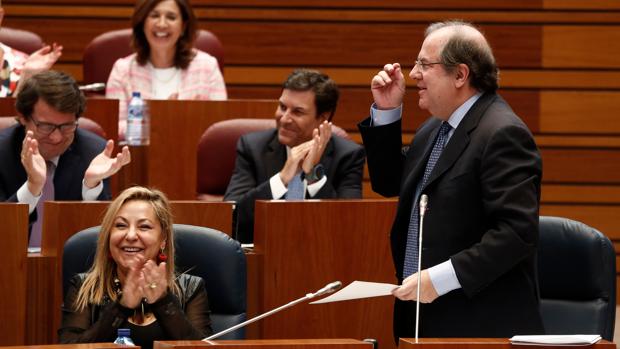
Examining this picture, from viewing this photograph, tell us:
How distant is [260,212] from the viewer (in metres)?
3.14

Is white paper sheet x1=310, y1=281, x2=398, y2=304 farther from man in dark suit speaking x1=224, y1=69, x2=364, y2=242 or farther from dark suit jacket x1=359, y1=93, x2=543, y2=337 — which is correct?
man in dark suit speaking x1=224, y1=69, x2=364, y2=242

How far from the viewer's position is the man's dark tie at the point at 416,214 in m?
2.48

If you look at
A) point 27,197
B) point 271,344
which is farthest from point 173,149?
point 271,344

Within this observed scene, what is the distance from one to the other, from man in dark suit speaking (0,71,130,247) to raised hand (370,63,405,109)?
113 centimetres

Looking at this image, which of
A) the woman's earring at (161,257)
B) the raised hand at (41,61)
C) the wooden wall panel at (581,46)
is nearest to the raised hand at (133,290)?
the woman's earring at (161,257)

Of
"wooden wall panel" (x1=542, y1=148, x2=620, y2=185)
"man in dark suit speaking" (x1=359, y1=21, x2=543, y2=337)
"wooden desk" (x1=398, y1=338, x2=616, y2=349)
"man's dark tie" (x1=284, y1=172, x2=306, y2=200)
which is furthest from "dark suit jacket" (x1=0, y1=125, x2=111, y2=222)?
A: "wooden wall panel" (x1=542, y1=148, x2=620, y2=185)

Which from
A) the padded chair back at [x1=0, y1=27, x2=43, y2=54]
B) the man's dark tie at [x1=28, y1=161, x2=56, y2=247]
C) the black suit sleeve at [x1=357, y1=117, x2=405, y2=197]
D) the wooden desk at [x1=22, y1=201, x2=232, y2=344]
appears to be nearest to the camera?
the black suit sleeve at [x1=357, y1=117, x2=405, y2=197]

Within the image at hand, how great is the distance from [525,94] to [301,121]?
1.81 meters

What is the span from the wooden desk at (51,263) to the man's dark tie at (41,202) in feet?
1.22

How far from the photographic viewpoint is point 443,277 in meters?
2.30

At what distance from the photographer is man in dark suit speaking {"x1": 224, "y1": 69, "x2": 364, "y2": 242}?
148 inches

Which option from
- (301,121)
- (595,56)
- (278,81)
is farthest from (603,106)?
(301,121)

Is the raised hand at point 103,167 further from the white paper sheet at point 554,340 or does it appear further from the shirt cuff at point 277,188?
the white paper sheet at point 554,340

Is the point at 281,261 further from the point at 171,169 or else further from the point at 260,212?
the point at 171,169
